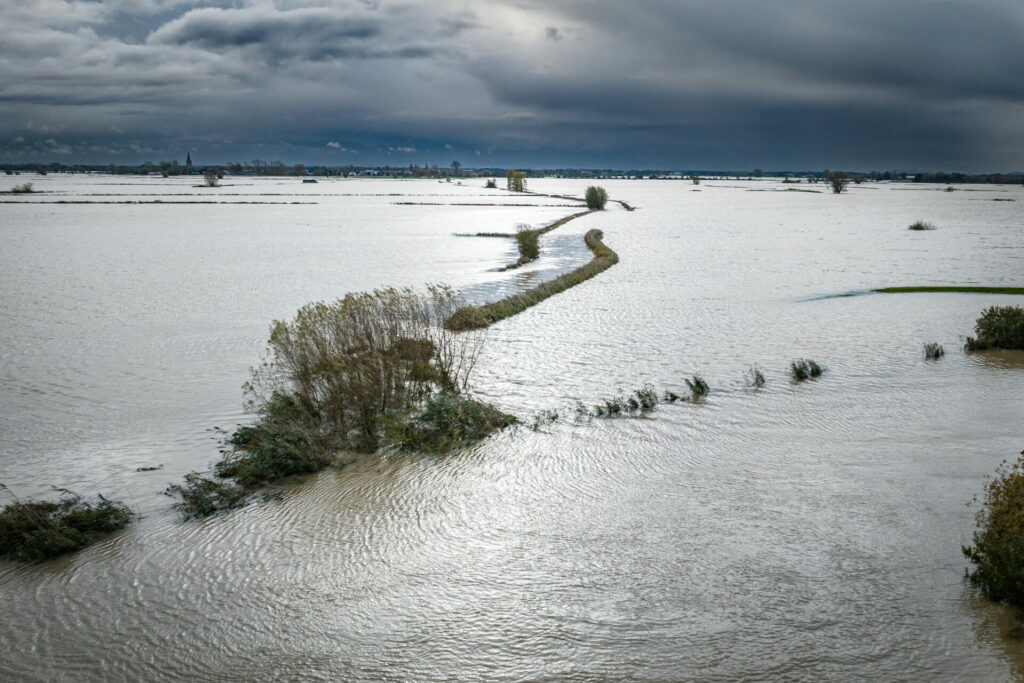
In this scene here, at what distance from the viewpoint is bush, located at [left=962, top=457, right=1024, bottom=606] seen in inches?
236

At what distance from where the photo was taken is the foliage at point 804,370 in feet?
46.8

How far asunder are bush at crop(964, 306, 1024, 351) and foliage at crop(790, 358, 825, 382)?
4.95m

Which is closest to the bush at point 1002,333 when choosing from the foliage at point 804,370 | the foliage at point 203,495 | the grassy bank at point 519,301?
the foliage at point 804,370

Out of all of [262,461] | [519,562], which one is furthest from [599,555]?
[262,461]

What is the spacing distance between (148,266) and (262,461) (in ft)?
86.9

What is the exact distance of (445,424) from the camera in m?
10.8

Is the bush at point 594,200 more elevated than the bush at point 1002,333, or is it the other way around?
the bush at point 594,200

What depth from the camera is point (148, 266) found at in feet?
105

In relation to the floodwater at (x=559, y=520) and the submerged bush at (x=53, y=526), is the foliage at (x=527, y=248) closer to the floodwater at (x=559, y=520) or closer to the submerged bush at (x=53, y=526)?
the floodwater at (x=559, y=520)

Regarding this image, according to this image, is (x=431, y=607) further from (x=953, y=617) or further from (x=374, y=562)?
(x=953, y=617)

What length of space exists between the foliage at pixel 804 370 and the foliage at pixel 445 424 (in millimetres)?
6292

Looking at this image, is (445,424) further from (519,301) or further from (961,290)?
(961,290)

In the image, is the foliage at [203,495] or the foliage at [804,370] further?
the foliage at [804,370]

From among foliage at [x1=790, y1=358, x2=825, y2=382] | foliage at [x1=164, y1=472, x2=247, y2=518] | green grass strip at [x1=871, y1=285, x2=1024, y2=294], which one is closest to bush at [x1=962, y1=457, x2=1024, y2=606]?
foliage at [x1=790, y1=358, x2=825, y2=382]
